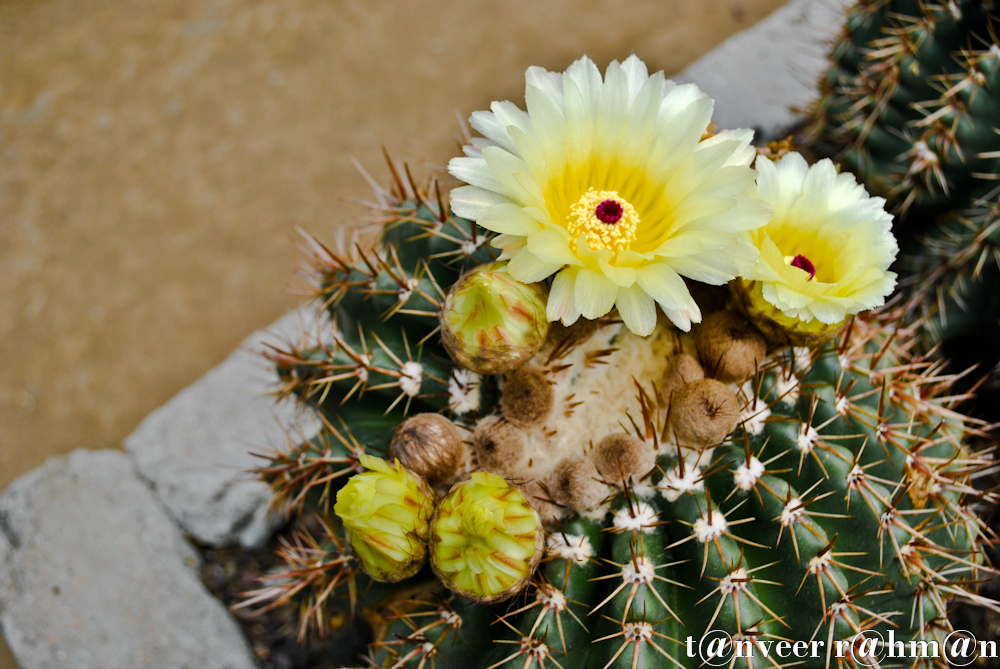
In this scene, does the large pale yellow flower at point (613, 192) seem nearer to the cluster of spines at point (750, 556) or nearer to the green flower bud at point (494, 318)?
the green flower bud at point (494, 318)

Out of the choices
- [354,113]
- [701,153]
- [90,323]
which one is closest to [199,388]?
[90,323]

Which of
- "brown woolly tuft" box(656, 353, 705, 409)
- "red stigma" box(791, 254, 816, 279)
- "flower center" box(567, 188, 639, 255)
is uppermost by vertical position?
"flower center" box(567, 188, 639, 255)

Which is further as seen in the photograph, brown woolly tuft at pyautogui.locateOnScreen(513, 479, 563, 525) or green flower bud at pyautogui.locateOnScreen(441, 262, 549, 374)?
brown woolly tuft at pyautogui.locateOnScreen(513, 479, 563, 525)

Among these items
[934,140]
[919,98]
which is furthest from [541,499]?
[919,98]

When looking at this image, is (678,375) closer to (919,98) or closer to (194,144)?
(919,98)

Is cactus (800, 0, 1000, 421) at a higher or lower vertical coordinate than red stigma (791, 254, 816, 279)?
lower

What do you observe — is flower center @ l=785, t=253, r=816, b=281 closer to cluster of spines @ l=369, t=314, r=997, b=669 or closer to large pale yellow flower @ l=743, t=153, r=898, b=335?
large pale yellow flower @ l=743, t=153, r=898, b=335

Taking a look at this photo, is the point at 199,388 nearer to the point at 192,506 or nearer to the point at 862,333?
the point at 192,506

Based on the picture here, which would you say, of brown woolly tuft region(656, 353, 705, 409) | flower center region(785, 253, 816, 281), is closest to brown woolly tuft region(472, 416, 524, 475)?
brown woolly tuft region(656, 353, 705, 409)
